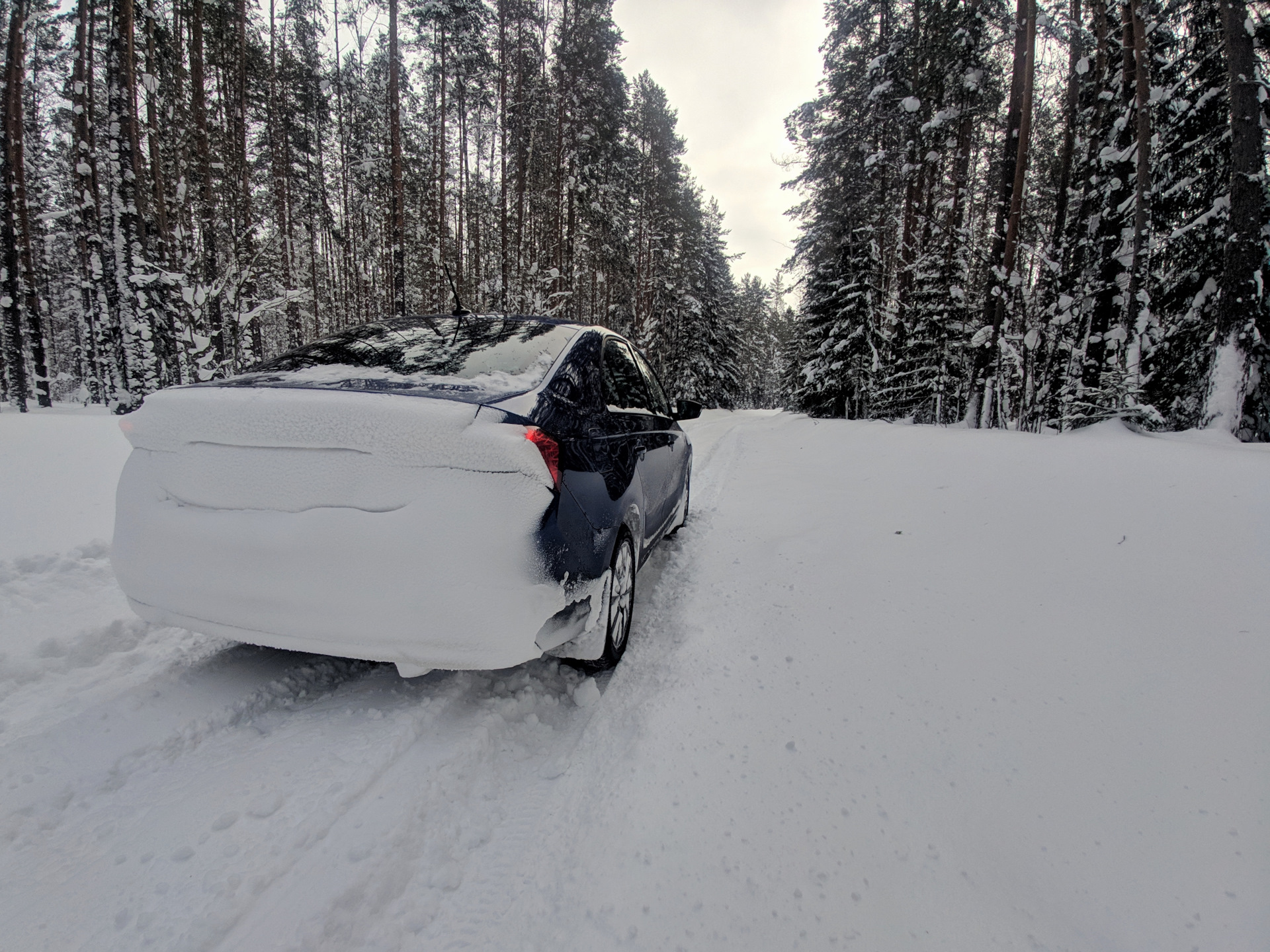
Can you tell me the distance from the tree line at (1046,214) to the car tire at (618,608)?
7.18 m

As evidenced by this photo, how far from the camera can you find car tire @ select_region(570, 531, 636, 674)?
2520mm

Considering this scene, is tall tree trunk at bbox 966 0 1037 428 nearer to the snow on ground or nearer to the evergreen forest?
the evergreen forest

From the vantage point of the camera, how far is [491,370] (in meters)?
2.30

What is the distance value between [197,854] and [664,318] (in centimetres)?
2967

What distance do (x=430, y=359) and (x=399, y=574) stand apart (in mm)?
1072

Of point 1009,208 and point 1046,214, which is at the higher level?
point 1046,214

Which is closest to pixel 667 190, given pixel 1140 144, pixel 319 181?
pixel 319 181

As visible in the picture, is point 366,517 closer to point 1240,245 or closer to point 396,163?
point 1240,245

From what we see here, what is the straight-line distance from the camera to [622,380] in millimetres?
3303

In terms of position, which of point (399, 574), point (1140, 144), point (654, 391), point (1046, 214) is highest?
point (1046, 214)

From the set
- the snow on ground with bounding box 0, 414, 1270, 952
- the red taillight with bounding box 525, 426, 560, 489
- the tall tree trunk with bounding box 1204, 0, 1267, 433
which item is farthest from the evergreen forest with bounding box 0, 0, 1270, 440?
the red taillight with bounding box 525, 426, 560, 489

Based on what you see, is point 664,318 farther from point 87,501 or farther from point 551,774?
point 551,774

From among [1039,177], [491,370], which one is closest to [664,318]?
[1039,177]

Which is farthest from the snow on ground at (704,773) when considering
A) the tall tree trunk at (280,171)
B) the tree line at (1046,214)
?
the tall tree trunk at (280,171)
